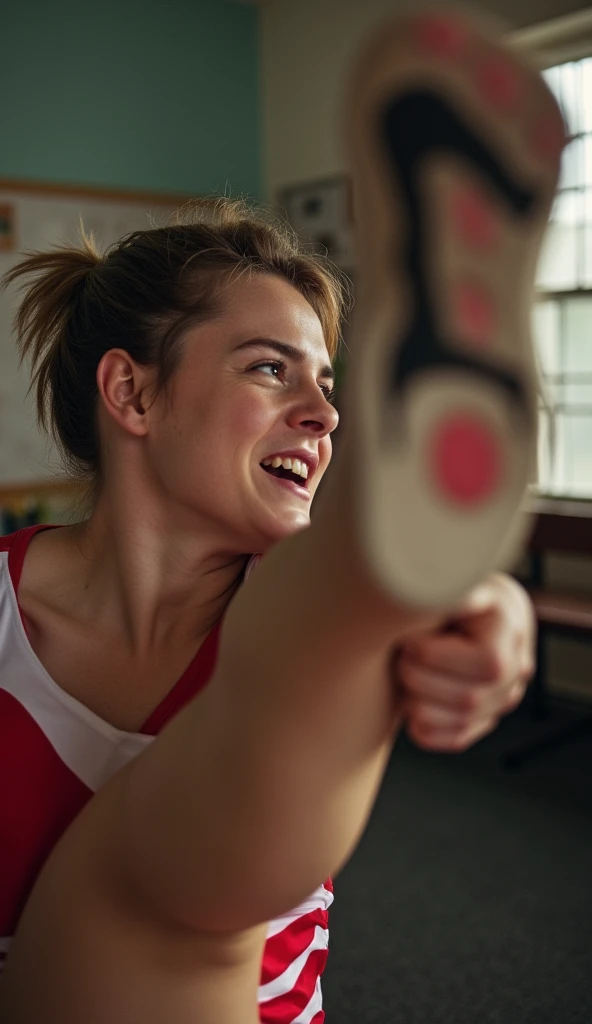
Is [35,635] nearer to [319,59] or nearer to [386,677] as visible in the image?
[386,677]

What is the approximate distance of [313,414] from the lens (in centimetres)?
107

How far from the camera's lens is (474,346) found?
56 centimetres

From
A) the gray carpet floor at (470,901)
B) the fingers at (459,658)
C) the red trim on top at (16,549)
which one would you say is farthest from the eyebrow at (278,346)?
the gray carpet floor at (470,901)

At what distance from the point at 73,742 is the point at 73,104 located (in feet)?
13.8

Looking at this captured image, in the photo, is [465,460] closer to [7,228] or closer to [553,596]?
[553,596]

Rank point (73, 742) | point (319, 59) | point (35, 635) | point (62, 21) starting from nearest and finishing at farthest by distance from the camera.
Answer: point (73, 742) < point (35, 635) < point (62, 21) < point (319, 59)

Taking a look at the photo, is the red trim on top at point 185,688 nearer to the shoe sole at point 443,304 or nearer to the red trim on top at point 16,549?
the red trim on top at point 16,549

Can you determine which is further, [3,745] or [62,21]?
[62,21]

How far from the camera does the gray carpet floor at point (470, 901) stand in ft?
7.07

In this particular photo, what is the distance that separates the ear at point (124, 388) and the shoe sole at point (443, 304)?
0.61 meters

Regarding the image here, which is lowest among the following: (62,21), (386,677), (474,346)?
(386,677)

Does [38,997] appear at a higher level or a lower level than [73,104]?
lower

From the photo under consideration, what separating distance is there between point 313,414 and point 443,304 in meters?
0.52

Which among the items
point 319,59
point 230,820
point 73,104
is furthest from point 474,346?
point 319,59
